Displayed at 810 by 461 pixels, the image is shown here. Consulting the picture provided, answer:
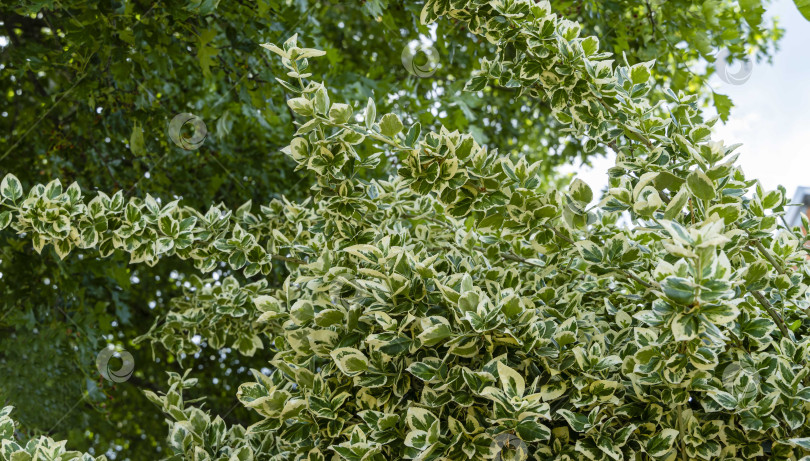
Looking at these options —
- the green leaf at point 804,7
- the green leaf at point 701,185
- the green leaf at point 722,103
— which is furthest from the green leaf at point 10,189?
the green leaf at point 722,103

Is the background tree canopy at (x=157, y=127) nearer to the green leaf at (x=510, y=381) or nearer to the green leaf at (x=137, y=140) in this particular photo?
the green leaf at (x=137, y=140)

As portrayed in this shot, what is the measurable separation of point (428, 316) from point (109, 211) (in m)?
0.83

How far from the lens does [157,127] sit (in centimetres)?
258

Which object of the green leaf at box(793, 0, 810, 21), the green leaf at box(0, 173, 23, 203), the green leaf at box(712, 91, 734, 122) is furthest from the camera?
the green leaf at box(712, 91, 734, 122)

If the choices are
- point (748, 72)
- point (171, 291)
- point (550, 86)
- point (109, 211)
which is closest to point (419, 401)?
point (550, 86)

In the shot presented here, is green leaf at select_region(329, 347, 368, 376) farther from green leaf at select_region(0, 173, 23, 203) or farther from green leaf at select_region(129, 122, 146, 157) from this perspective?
green leaf at select_region(129, 122, 146, 157)

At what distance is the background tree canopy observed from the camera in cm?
232

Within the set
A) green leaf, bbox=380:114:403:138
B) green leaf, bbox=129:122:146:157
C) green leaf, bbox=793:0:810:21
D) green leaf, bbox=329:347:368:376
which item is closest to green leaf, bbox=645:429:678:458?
green leaf, bbox=329:347:368:376

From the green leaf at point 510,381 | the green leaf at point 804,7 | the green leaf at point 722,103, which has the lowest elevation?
the green leaf at point 722,103

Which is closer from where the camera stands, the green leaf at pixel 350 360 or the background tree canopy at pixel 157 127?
the green leaf at pixel 350 360

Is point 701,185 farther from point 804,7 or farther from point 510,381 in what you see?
point 804,7

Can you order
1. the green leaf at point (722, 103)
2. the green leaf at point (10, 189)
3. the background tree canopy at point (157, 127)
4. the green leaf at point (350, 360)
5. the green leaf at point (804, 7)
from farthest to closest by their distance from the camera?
the background tree canopy at point (157, 127)
the green leaf at point (722, 103)
the green leaf at point (10, 189)
the green leaf at point (804, 7)
the green leaf at point (350, 360)

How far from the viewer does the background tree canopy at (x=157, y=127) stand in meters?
2.32

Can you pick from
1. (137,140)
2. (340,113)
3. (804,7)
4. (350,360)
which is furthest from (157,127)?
(804,7)
